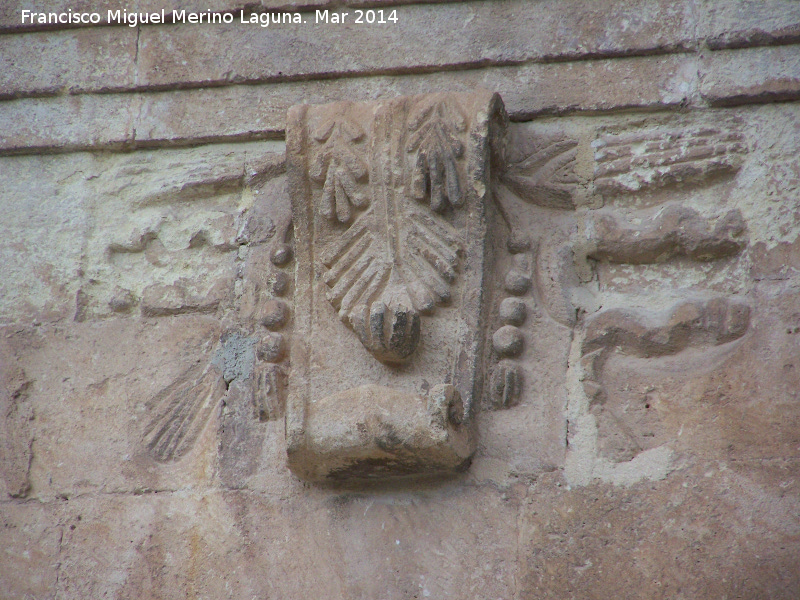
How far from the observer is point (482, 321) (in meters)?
2.04

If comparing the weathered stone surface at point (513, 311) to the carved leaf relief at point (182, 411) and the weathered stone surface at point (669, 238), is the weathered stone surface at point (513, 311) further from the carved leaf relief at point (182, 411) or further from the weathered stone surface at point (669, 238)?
the carved leaf relief at point (182, 411)

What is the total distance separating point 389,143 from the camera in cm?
211

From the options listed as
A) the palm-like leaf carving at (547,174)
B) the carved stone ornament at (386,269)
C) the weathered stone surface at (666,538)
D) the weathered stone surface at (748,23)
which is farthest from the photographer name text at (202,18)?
the weathered stone surface at (666,538)

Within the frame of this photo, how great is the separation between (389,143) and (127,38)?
35.6 inches

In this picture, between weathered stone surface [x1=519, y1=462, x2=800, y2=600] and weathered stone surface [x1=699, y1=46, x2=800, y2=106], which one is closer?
weathered stone surface [x1=519, y1=462, x2=800, y2=600]

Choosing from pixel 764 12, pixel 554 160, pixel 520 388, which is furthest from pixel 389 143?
pixel 764 12

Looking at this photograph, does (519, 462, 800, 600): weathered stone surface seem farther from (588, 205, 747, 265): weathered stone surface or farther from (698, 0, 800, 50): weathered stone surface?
(698, 0, 800, 50): weathered stone surface

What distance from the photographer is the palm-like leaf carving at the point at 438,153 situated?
206 cm

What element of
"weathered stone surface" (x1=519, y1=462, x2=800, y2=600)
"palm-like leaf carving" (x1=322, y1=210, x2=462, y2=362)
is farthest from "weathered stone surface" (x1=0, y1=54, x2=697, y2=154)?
"weathered stone surface" (x1=519, y1=462, x2=800, y2=600)

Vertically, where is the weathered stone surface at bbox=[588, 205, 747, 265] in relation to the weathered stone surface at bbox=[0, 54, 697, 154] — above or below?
below

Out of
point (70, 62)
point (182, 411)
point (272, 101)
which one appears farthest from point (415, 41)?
point (182, 411)

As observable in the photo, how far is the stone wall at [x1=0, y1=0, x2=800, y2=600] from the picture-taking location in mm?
1904

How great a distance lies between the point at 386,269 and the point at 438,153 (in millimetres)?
293

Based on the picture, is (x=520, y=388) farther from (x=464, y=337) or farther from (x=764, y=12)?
(x=764, y=12)
